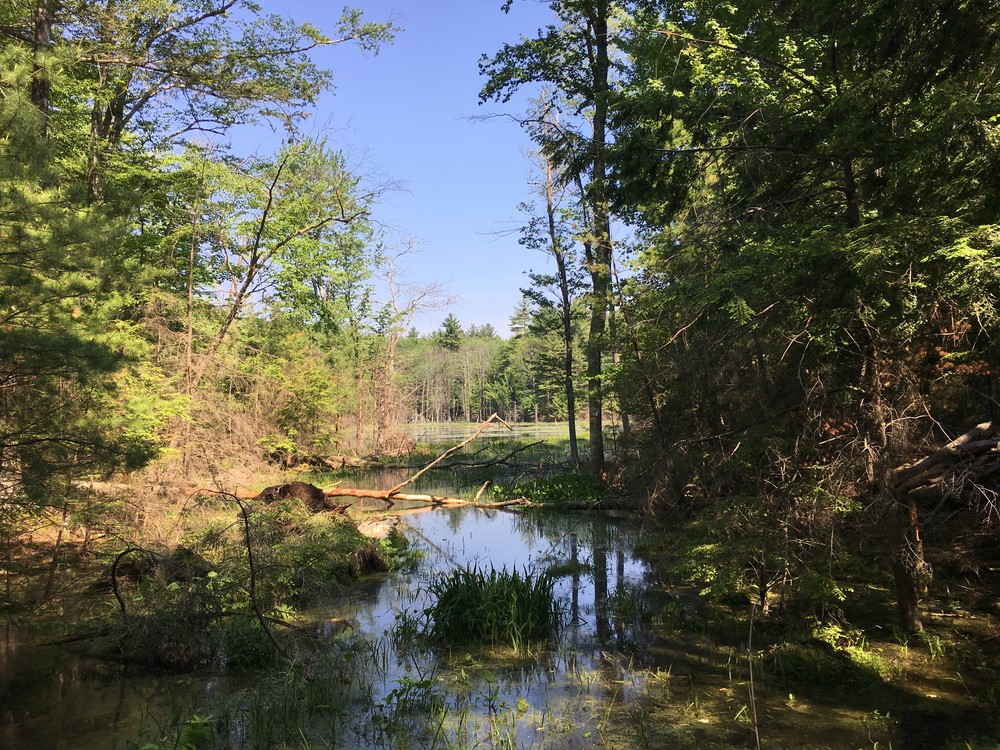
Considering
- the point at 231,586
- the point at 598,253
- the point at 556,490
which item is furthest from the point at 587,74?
the point at 231,586

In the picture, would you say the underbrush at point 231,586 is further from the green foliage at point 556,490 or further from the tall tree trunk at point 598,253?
the tall tree trunk at point 598,253

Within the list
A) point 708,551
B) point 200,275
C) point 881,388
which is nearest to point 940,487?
point 881,388

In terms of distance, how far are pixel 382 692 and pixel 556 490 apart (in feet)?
34.8

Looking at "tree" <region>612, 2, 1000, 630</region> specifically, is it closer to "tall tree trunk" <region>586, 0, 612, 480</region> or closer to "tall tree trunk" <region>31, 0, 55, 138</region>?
"tall tree trunk" <region>586, 0, 612, 480</region>

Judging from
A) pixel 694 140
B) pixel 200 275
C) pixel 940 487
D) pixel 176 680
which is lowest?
pixel 176 680

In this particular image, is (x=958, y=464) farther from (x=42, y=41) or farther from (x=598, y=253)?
(x=598, y=253)

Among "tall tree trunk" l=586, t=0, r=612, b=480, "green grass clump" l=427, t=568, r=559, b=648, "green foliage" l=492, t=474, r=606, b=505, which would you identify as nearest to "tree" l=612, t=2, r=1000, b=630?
"green grass clump" l=427, t=568, r=559, b=648

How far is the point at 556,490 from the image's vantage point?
15805 millimetres

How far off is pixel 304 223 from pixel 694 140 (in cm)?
1910

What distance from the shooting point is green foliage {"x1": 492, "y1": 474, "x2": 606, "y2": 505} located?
15.2 m

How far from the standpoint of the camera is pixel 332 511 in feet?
39.1

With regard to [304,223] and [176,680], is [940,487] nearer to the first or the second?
[176,680]

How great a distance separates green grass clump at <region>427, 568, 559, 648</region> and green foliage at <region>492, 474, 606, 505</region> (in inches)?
301

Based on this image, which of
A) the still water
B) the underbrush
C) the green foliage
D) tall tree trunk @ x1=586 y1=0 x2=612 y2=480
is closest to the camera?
the still water
